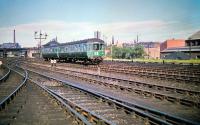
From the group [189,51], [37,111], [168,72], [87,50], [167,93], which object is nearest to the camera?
[37,111]

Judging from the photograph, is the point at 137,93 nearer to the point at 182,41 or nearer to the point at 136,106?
the point at 136,106

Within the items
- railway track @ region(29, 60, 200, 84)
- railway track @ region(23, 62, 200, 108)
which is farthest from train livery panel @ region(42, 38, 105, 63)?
railway track @ region(23, 62, 200, 108)

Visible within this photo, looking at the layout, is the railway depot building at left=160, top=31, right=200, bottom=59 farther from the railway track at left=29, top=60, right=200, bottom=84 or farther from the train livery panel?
the railway track at left=29, top=60, right=200, bottom=84

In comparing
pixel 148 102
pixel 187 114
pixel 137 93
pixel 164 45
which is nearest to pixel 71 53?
pixel 137 93

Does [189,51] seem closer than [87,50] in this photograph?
No

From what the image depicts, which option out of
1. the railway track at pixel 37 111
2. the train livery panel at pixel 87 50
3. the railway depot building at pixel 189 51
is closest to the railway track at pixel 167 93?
the railway track at pixel 37 111

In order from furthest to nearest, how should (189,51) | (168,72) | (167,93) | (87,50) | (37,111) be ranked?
(189,51) → (87,50) → (168,72) → (167,93) → (37,111)

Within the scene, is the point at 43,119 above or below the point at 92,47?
below

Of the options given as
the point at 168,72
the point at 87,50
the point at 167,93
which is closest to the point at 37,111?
the point at 167,93

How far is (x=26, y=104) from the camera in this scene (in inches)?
551

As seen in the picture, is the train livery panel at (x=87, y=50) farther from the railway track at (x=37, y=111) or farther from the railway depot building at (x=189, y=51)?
the railway depot building at (x=189, y=51)

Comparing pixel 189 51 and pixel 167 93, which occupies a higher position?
pixel 189 51

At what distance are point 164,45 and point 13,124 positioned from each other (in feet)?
406

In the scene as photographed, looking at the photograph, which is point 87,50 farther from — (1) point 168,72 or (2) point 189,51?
(2) point 189,51
